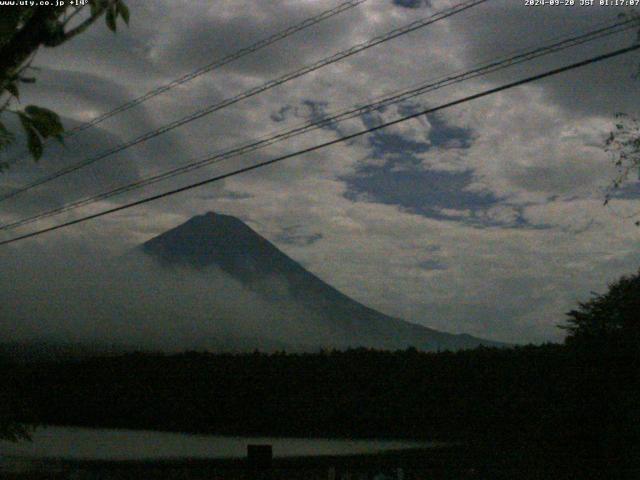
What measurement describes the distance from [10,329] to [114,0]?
176927 mm

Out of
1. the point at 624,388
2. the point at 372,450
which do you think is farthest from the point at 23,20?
the point at 372,450

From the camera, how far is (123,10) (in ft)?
13.3

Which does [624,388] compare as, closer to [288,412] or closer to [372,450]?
[372,450]

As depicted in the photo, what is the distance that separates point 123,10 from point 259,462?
203 inches

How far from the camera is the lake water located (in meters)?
28.7

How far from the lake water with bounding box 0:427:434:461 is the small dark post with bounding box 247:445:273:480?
20.4 m

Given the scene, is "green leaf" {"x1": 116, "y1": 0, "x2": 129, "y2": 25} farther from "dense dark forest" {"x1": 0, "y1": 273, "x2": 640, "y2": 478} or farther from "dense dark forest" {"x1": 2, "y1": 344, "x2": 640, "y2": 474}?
"dense dark forest" {"x1": 2, "y1": 344, "x2": 640, "y2": 474}

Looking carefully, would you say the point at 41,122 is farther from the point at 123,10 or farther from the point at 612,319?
the point at 612,319

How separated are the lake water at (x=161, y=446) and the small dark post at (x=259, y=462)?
2037 centimetres

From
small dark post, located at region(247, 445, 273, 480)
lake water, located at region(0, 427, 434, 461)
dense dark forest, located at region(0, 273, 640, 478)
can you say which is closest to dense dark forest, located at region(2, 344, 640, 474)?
dense dark forest, located at region(0, 273, 640, 478)

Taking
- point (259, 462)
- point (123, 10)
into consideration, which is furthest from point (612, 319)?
point (123, 10)

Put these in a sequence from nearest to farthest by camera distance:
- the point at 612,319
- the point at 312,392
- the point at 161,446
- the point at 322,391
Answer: the point at 612,319
the point at 161,446
the point at 322,391
the point at 312,392

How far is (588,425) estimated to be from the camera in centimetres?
1175

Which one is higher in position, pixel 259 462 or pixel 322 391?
pixel 322 391
